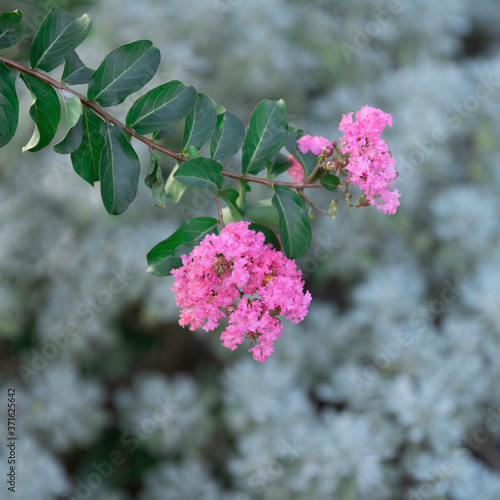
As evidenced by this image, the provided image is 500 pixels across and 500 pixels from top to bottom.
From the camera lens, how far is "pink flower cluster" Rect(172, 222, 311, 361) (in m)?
0.59

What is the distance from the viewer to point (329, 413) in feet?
6.31

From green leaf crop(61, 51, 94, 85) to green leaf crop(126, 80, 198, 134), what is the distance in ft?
0.30

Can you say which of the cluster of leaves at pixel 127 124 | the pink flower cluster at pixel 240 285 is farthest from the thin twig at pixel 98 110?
the pink flower cluster at pixel 240 285

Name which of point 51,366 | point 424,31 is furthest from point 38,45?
point 424,31

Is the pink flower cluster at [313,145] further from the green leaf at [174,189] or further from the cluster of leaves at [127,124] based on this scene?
the green leaf at [174,189]

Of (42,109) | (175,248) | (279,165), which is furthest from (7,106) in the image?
(279,165)

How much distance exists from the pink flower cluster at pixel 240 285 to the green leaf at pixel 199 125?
6.3 inches

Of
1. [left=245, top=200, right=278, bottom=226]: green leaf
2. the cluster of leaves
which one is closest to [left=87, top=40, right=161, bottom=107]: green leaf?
the cluster of leaves

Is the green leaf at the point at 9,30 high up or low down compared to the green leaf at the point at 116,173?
up

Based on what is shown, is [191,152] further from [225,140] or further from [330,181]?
[330,181]

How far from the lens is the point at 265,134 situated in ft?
2.25

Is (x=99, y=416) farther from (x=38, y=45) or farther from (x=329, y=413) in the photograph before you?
(x=38, y=45)

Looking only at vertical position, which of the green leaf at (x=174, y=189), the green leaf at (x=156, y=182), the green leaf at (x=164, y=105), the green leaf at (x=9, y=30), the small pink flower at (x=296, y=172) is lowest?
the green leaf at (x=174, y=189)

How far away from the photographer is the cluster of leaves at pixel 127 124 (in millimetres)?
636
